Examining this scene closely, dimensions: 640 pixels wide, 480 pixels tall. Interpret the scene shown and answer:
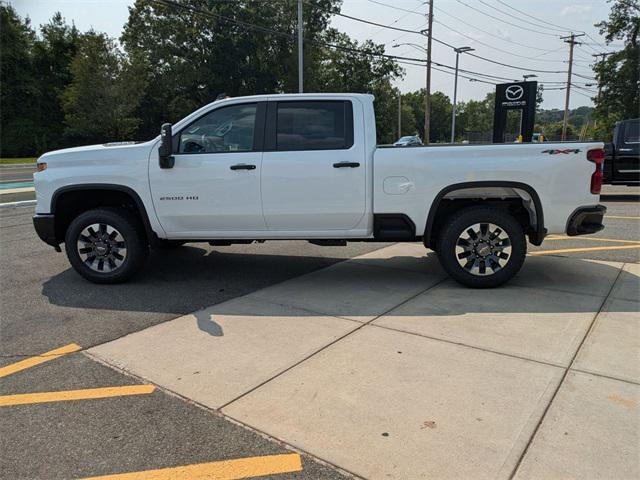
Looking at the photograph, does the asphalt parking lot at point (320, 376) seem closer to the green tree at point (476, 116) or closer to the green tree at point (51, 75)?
the green tree at point (51, 75)

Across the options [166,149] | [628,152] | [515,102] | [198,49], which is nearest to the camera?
[166,149]

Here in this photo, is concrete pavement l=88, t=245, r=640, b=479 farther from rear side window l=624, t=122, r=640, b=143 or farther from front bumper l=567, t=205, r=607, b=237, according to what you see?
rear side window l=624, t=122, r=640, b=143

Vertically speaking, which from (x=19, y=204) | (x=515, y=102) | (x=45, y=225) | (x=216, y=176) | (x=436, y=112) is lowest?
(x=19, y=204)

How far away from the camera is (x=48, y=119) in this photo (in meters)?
47.0

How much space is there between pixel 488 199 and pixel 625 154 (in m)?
9.72

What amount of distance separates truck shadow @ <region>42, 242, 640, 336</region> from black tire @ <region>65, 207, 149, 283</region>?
16 cm

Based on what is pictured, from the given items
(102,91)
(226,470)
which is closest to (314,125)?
(226,470)

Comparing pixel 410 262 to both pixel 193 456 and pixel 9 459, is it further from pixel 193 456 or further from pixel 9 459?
pixel 9 459

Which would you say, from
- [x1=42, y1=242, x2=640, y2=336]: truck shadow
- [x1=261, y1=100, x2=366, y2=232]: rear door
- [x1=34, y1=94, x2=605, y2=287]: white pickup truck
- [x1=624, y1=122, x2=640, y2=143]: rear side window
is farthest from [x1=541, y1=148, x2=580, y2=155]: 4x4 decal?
[x1=624, y1=122, x2=640, y2=143]: rear side window

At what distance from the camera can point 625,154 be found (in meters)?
12.9

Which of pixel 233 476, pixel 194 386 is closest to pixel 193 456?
pixel 233 476

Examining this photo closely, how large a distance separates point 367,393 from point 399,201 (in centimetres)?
247

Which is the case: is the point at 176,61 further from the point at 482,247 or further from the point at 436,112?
the point at 436,112

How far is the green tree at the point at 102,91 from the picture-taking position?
3559 cm
